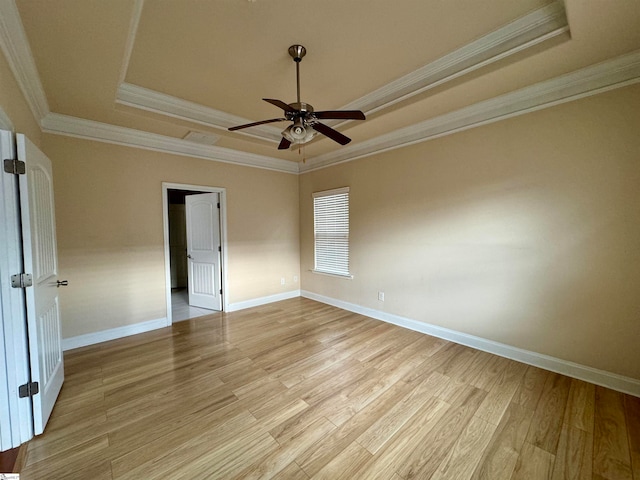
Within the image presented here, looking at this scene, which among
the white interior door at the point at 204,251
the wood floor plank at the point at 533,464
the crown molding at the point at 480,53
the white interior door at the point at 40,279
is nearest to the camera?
the wood floor plank at the point at 533,464

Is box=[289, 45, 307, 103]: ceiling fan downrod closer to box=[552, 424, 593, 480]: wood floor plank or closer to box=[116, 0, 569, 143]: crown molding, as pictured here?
box=[116, 0, 569, 143]: crown molding

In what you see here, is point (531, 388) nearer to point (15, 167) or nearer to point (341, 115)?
point (341, 115)

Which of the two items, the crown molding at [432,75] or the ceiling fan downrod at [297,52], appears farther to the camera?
the ceiling fan downrod at [297,52]

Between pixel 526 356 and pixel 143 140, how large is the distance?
5221 mm

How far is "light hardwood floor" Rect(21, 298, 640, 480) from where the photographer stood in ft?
4.89

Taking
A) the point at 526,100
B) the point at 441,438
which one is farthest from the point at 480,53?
the point at 441,438

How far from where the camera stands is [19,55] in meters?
1.76

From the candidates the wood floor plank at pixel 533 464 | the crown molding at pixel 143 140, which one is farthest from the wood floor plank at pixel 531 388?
the crown molding at pixel 143 140

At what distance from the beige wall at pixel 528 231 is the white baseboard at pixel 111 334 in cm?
336

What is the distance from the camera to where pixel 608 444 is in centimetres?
161

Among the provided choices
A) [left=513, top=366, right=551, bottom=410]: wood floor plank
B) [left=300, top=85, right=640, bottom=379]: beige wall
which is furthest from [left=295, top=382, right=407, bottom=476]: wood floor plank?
[left=300, top=85, right=640, bottom=379]: beige wall

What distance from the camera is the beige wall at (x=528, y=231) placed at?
210 centimetres

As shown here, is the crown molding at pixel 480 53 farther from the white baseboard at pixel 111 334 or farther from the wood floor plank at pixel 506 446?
the white baseboard at pixel 111 334

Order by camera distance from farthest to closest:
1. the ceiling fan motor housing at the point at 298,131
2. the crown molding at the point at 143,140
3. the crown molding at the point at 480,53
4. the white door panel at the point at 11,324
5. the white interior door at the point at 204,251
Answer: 1. the white interior door at the point at 204,251
2. the crown molding at the point at 143,140
3. the ceiling fan motor housing at the point at 298,131
4. the crown molding at the point at 480,53
5. the white door panel at the point at 11,324
